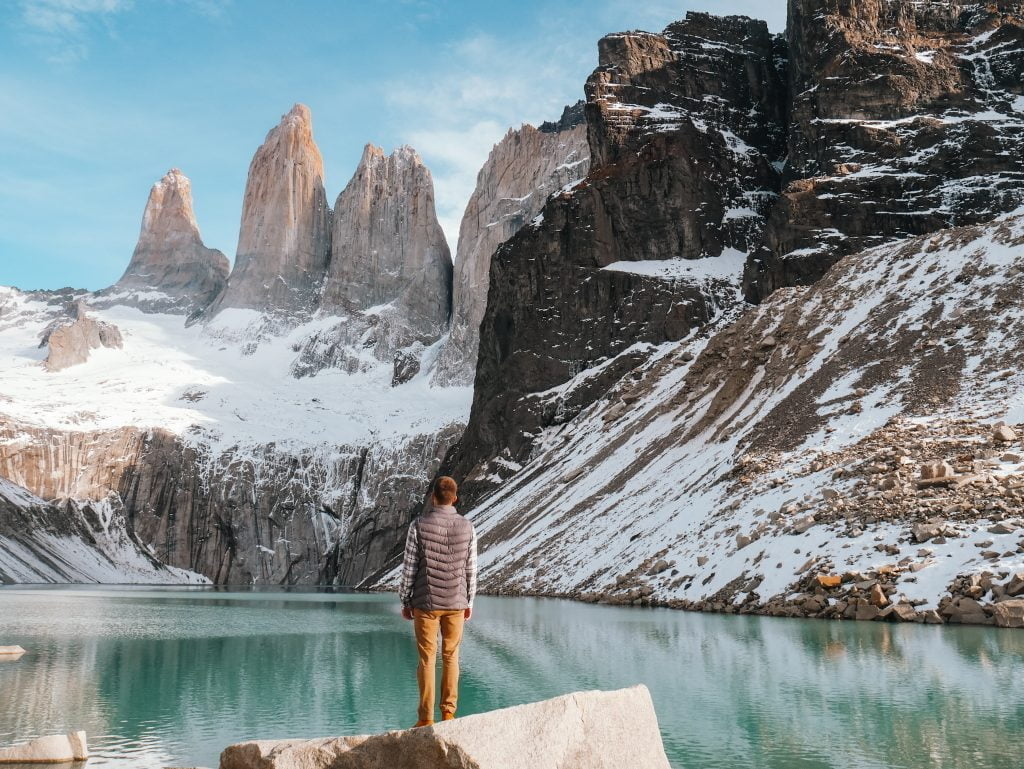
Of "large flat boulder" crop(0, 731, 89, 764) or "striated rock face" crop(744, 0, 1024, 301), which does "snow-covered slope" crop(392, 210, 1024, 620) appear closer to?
"large flat boulder" crop(0, 731, 89, 764)

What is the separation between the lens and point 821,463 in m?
42.5

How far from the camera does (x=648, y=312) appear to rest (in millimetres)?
116750

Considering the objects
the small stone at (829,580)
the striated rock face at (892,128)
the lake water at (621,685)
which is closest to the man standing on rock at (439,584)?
the lake water at (621,685)

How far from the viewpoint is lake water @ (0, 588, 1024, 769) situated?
12.5m

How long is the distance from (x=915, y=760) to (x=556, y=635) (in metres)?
18.9

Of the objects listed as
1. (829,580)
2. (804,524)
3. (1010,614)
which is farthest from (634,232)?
(1010,614)

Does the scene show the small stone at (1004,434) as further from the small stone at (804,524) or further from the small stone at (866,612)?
the small stone at (866,612)

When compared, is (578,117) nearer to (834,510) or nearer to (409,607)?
(834,510)

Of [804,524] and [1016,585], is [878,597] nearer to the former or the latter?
[1016,585]

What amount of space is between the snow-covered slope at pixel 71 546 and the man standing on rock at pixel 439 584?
150 m

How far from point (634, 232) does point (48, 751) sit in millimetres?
120324

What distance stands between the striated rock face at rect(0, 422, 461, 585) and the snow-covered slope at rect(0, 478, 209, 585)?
331cm

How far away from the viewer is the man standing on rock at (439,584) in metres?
10.4

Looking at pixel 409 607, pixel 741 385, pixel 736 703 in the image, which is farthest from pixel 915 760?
pixel 741 385
